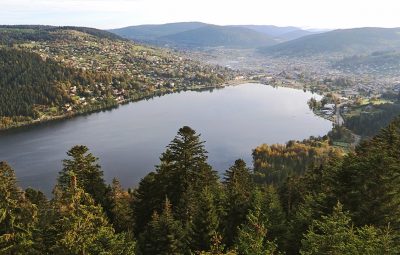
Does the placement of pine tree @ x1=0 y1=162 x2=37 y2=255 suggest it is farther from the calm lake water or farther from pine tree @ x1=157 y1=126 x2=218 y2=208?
the calm lake water

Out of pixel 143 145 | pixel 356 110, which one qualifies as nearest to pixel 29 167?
pixel 143 145

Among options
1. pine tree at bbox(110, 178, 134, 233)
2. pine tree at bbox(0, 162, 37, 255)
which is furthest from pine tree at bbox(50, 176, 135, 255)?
pine tree at bbox(110, 178, 134, 233)

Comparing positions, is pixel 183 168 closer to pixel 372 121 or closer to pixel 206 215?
pixel 206 215

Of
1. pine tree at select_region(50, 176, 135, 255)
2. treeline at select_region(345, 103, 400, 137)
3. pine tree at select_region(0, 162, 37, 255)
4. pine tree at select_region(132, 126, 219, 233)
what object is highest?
pine tree at select_region(50, 176, 135, 255)

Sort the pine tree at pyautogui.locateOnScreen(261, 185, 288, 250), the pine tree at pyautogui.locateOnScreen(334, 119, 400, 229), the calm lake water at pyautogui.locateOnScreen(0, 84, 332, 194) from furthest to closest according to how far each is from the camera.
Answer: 1. the calm lake water at pyautogui.locateOnScreen(0, 84, 332, 194)
2. the pine tree at pyautogui.locateOnScreen(261, 185, 288, 250)
3. the pine tree at pyautogui.locateOnScreen(334, 119, 400, 229)

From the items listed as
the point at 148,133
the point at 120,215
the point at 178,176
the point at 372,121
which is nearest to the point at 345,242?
the point at 178,176

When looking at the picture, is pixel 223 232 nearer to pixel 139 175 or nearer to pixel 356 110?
pixel 139 175
